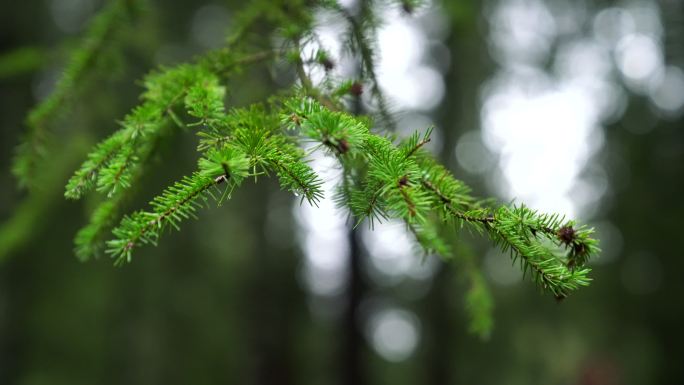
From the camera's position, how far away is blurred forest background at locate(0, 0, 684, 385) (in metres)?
5.33

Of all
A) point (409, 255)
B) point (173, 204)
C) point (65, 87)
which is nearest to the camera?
point (173, 204)

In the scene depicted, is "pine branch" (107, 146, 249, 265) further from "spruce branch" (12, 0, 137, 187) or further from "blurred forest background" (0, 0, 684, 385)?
"blurred forest background" (0, 0, 684, 385)

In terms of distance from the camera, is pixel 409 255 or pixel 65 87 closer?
pixel 65 87

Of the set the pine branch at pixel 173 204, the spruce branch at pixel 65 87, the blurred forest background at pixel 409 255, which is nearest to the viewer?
the pine branch at pixel 173 204

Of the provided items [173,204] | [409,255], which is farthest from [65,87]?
[409,255]

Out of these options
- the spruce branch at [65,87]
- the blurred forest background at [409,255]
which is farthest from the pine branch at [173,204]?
the blurred forest background at [409,255]

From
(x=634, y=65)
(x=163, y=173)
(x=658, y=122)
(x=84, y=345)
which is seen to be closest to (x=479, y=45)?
(x=634, y=65)

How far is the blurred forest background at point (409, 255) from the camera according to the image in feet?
17.5

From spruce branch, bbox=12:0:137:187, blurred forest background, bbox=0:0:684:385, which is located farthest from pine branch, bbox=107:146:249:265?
blurred forest background, bbox=0:0:684:385

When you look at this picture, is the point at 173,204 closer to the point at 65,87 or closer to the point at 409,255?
the point at 65,87

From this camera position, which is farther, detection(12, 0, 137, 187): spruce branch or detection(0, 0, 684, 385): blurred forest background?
detection(0, 0, 684, 385): blurred forest background

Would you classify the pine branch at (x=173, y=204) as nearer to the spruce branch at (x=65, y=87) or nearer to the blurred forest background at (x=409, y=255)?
the spruce branch at (x=65, y=87)

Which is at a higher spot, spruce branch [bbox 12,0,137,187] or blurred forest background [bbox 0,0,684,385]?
spruce branch [bbox 12,0,137,187]

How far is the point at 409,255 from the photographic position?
13.8ft
